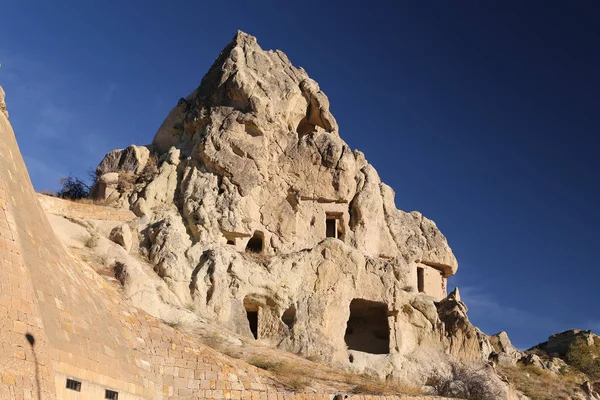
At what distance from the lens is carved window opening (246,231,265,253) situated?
22.0 meters

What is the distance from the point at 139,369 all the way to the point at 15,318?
3.15 meters

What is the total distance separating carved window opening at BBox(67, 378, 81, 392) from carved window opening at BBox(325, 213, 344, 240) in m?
15.5

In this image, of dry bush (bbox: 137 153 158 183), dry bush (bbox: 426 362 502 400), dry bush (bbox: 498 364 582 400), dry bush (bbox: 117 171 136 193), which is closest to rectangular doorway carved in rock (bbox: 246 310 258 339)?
dry bush (bbox: 426 362 502 400)

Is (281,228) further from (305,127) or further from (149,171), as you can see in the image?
(305,127)

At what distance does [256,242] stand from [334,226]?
3176 millimetres

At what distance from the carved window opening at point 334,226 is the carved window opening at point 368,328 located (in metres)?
2.70

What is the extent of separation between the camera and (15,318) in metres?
8.08

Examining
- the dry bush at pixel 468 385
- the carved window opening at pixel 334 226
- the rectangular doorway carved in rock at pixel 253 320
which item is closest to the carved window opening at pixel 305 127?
the carved window opening at pixel 334 226

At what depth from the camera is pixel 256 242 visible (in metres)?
22.5

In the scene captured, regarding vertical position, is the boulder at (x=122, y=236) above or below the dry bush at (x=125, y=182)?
below

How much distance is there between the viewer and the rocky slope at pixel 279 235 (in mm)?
19219

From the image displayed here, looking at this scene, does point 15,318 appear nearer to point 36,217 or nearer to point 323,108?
point 36,217

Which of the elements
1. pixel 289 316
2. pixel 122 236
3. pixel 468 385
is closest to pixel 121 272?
pixel 122 236

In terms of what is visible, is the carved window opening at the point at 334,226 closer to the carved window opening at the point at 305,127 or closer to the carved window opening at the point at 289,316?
the carved window opening at the point at 305,127
